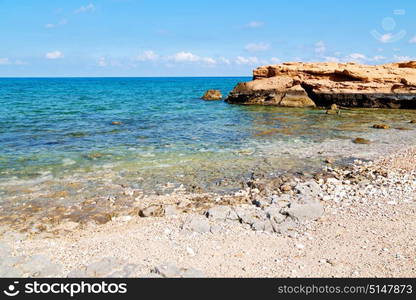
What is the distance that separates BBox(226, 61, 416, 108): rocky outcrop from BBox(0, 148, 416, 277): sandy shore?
28.5 meters

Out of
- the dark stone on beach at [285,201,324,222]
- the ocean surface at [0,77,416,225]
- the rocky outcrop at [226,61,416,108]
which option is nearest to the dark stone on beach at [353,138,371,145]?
the ocean surface at [0,77,416,225]

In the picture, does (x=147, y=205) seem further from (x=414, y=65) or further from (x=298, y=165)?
(x=414, y=65)

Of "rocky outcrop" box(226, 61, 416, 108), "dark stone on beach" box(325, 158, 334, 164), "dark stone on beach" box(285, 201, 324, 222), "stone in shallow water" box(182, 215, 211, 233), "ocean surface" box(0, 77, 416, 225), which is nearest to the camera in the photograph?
"stone in shallow water" box(182, 215, 211, 233)

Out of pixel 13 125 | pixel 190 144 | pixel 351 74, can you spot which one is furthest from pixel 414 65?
pixel 13 125

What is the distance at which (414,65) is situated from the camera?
123ft

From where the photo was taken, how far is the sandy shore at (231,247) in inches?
246

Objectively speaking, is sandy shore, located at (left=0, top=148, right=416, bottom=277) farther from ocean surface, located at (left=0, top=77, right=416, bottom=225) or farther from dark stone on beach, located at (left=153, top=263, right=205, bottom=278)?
ocean surface, located at (left=0, top=77, right=416, bottom=225)

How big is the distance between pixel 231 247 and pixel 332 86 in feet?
109

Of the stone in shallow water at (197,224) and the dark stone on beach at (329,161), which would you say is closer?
the stone in shallow water at (197,224)

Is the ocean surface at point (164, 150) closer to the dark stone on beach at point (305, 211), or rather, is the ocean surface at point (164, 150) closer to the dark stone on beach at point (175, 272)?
the dark stone on beach at point (305, 211)

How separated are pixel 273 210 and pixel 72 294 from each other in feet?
16.6

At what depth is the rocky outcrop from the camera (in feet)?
112

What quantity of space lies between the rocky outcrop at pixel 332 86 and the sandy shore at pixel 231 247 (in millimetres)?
28520

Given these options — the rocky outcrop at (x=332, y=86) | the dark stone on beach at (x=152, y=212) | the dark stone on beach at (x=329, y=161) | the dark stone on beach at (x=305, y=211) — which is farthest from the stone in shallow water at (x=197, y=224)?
the rocky outcrop at (x=332, y=86)
